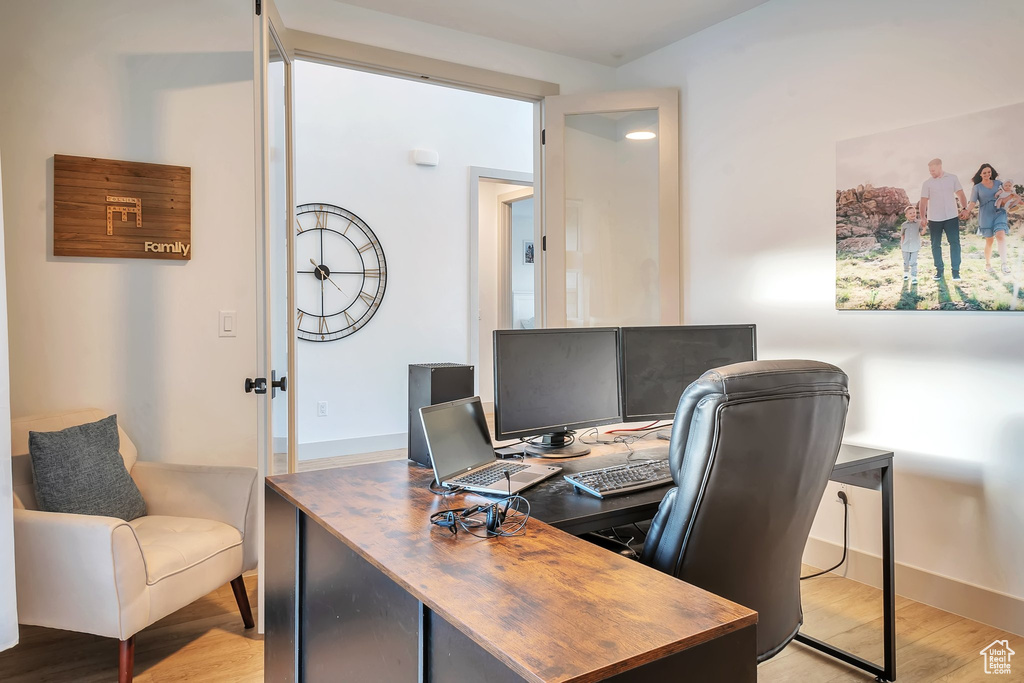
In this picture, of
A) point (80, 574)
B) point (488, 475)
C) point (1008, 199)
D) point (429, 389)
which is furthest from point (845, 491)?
point (80, 574)

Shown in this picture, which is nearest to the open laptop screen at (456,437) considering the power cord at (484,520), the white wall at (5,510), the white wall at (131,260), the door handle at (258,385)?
the power cord at (484,520)

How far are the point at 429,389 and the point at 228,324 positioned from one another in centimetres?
A: 151

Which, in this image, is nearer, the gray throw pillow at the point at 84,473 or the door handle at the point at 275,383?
the gray throw pillow at the point at 84,473

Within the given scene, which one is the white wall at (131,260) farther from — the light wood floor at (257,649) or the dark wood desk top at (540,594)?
the dark wood desk top at (540,594)

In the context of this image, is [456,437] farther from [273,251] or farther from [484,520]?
[273,251]

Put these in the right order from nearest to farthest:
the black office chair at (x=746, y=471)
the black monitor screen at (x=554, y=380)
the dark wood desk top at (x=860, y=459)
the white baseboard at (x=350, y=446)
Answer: the black office chair at (x=746, y=471)
the dark wood desk top at (x=860, y=459)
the black monitor screen at (x=554, y=380)
the white baseboard at (x=350, y=446)

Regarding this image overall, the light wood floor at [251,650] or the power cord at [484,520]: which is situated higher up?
the power cord at [484,520]

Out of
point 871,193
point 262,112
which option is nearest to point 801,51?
point 871,193

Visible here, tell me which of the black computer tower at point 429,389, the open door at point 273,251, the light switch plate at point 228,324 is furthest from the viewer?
the light switch plate at point 228,324

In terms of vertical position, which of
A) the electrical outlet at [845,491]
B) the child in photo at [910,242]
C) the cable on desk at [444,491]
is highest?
the child in photo at [910,242]

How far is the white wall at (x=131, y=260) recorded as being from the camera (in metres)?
2.64

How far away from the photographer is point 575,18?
3.36m

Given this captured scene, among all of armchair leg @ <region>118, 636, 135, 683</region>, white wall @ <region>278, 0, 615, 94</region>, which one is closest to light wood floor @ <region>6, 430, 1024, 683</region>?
armchair leg @ <region>118, 636, 135, 683</region>

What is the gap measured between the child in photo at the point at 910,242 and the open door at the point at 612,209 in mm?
1183
